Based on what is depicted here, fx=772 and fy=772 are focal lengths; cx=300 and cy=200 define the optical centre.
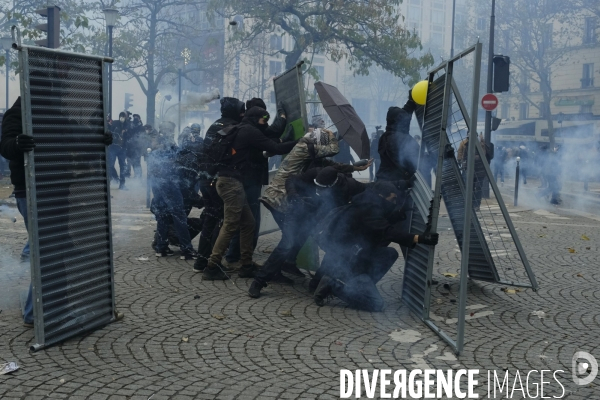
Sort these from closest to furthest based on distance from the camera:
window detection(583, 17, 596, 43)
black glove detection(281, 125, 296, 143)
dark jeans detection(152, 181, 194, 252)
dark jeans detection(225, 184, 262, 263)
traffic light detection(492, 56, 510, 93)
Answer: black glove detection(281, 125, 296, 143), dark jeans detection(225, 184, 262, 263), dark jeans detection(152, 181, 194, 252), traffic light detection(492, 56, 510, 93), window detection(583, 17, 596, 43)

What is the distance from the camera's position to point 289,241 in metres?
7.11

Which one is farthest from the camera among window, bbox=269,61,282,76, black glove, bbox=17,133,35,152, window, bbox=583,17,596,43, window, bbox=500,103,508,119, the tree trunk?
window, bbox=500,103,508,119

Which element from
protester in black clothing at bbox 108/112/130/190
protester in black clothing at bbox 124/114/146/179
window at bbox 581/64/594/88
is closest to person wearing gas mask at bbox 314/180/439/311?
protester in black clothing at bbox 108/112/130/190

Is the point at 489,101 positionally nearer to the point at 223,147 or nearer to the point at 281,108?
the point at 281,108

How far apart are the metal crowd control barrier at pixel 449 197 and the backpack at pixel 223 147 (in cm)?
192

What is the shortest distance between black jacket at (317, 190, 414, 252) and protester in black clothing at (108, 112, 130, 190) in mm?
12336

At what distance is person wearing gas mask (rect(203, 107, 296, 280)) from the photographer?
764 cm

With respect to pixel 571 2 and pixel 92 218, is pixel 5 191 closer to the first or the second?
pixel 92 218

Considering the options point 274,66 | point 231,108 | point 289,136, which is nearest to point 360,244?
point 289,136

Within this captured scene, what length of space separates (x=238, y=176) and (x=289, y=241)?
3.33 feet

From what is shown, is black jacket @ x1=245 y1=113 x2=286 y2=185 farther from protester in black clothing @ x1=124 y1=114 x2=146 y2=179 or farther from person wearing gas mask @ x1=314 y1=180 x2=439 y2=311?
protester in black clothing @ x1=124 y1=114 x2=146 y2=179

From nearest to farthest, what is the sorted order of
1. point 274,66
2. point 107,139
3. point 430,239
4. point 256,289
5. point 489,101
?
point 107,139
point 430,239
point 256,289
point 489,101
point 274,66

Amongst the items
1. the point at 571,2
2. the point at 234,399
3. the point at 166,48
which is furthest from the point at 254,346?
the point at 571,2

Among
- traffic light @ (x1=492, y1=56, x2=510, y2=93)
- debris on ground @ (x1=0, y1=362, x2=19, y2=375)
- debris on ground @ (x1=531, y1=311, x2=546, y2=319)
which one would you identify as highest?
traffic light @ (x1=492, y1=56, x2=510, y2=93)
